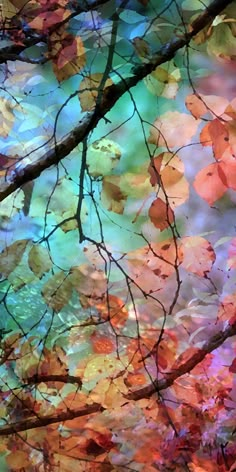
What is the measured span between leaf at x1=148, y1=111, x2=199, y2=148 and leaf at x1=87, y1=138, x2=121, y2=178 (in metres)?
0.07

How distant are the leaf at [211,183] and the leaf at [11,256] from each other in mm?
332

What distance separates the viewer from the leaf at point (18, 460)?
3.83 feet

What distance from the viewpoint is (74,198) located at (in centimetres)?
117

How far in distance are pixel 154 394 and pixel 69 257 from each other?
288mm

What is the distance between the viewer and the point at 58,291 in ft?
3.84

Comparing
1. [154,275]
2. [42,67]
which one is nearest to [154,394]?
[154,275]

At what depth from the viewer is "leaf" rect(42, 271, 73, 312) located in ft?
3.83

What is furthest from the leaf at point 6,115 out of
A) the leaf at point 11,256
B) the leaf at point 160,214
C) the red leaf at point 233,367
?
the red leaf at point 233,367

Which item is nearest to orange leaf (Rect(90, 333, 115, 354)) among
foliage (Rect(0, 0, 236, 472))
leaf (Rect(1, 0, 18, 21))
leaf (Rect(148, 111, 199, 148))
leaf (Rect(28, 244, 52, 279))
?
foliage (Rect(0, 0, 236, 472))

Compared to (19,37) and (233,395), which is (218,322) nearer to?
(233,395)

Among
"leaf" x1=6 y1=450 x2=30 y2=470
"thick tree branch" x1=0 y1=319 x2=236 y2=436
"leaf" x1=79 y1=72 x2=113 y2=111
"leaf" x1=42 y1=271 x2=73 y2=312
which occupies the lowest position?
"leaf" x1=6 y1=450 x2=30 y2=470

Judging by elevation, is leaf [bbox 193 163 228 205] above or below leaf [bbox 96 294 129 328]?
above

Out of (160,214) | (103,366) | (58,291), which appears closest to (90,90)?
(160,214)

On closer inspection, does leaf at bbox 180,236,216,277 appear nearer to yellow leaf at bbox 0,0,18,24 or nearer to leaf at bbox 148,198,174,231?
leaf at bbox 148,198,174,231
